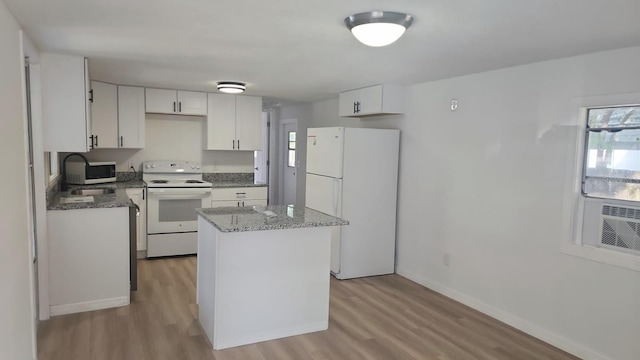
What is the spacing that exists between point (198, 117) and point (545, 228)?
15.4ft

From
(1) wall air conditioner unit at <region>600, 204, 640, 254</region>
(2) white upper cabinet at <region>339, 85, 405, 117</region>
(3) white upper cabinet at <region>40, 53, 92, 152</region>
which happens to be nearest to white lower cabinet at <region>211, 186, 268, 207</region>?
(2) white upper cabinet at <region>339, 85, 405, 117</region>

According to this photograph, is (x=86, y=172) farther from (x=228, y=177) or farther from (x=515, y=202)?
(x=515, y=202)

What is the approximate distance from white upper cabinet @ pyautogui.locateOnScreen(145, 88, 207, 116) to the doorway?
2.04 metres

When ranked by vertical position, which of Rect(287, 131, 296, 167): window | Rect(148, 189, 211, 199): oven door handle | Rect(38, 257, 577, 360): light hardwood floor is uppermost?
Rect(287, 131, 296, 167): window

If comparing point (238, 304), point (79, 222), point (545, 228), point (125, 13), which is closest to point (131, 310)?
point (79, 222)

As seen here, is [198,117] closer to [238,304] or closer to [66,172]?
[66,172]

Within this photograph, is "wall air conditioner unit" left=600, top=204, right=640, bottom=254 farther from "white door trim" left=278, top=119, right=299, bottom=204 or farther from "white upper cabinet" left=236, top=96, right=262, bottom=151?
"white door trim" left=278, top=119, right=299, bottom=204

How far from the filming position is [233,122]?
602 centimetres

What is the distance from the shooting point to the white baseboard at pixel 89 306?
357 cm

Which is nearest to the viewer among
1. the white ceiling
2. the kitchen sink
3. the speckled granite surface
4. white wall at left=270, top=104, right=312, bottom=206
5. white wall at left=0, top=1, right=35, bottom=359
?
white wall at left=0, top=1, right=35, bottom=359

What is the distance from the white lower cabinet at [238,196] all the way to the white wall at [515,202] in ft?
7.07

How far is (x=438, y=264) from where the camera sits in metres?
4.43

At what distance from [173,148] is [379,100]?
3084 mm

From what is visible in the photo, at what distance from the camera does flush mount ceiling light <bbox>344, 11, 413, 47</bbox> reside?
2211 millimetres
